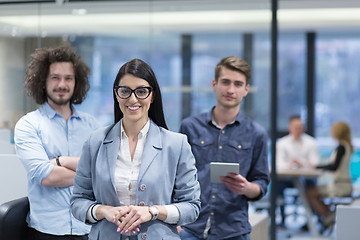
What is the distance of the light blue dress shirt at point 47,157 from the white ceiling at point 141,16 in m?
2.53

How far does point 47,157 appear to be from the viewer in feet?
9.19

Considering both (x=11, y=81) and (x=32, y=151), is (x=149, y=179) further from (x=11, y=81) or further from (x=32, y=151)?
(x=11, y=81)

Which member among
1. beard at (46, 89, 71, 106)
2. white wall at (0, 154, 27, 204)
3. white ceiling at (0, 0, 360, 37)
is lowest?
white wall at (0, 154, 27, 204)

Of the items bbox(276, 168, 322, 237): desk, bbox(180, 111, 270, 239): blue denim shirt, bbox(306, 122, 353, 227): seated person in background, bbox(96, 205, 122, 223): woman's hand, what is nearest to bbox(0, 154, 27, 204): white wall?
bbox(180, 111, 270, 239): blue denim shirt

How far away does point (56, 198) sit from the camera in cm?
283

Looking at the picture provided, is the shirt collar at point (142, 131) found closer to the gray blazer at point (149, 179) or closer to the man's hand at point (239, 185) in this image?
the gray blazer at point (149, 179)

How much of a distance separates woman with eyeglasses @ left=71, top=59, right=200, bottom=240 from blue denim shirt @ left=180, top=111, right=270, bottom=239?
59 cm

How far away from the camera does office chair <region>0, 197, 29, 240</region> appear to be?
282 cm

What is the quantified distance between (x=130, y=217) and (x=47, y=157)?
1018 mm

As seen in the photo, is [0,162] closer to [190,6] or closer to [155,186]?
[155,186]

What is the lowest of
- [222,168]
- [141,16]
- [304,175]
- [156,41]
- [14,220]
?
[304,175]

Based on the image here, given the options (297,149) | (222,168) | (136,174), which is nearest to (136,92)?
(136,174)

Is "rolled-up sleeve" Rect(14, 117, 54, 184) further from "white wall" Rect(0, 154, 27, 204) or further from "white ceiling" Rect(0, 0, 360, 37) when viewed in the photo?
"white ceiling" Rect(0, 0, 360, 37)

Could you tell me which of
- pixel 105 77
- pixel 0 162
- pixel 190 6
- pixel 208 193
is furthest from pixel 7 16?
pixel 208 193
